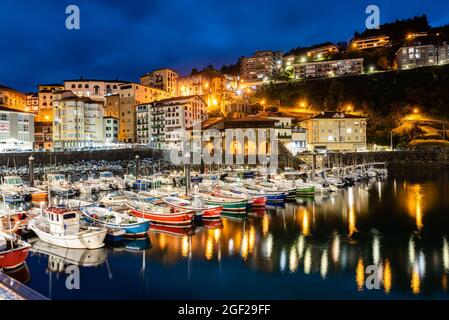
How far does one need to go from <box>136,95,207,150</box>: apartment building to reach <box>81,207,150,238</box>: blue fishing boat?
4903 centimetres

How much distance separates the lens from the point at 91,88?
292 feet

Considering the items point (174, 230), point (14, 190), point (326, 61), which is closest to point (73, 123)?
point (14, 190)

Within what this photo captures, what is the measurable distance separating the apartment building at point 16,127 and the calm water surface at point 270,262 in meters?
52.7

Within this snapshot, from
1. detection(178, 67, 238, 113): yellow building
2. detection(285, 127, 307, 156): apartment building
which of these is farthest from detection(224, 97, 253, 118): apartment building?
detection(285, 127, 307, 156): apartment building

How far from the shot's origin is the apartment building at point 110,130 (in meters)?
81.6

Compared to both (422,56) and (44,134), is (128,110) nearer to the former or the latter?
(44,134)

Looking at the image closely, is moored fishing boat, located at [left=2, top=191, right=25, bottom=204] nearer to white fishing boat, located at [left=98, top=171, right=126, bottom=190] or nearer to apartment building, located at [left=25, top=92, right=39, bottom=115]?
white fishing boat, located at [left=98, top=171, right=126, bottom=190]

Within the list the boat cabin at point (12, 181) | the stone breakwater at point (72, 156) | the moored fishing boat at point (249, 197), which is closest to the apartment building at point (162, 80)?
the stone breakwater at point (72, 156)

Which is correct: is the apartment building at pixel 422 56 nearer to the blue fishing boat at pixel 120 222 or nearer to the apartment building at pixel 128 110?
the apartment building at pixel 128 110

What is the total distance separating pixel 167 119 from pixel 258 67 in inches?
2604
